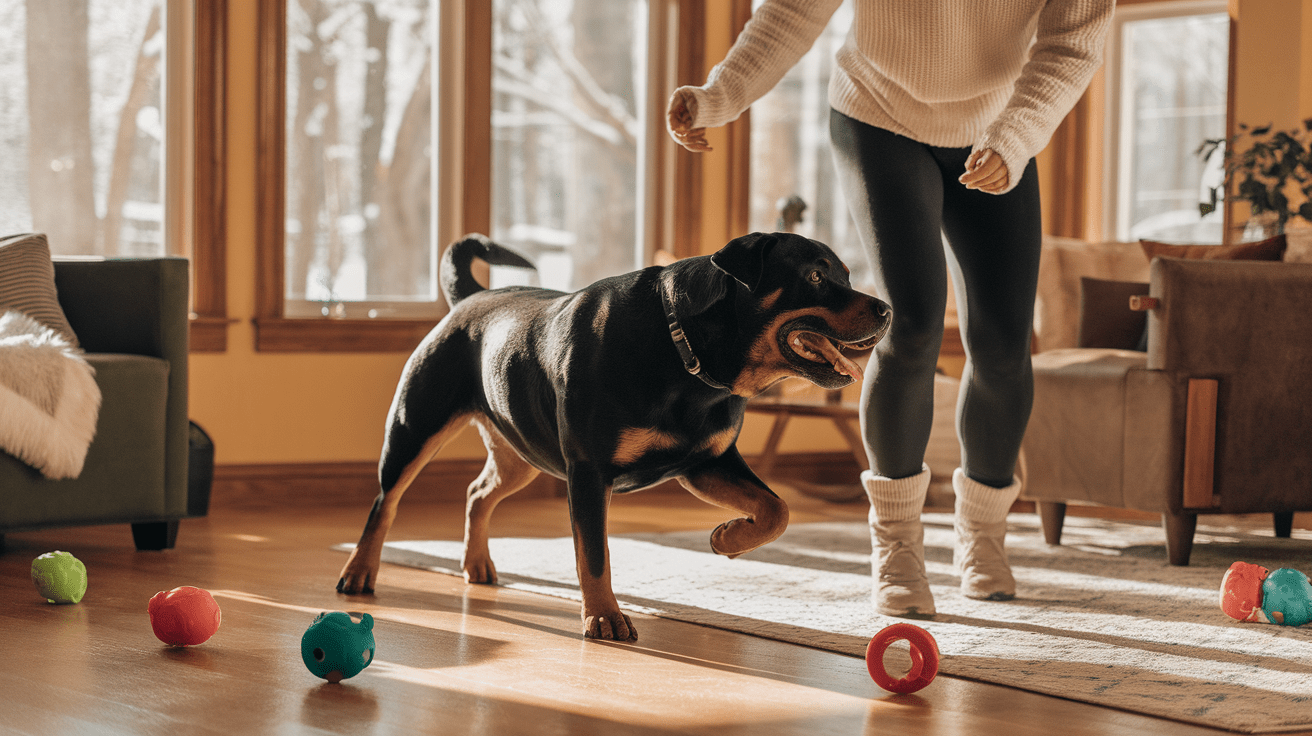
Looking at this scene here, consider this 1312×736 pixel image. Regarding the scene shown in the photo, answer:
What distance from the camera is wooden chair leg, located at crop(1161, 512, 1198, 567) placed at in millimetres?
3033

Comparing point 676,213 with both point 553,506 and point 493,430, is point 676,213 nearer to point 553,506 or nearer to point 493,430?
point 553,506

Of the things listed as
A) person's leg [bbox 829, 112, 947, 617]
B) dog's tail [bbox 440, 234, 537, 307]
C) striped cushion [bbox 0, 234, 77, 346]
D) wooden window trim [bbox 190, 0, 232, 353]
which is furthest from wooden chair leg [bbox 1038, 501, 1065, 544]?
wooden window trim [bbox 190, 0, 232, 353]

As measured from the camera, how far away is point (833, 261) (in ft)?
6.36

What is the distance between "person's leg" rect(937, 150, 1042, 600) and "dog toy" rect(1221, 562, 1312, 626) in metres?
0.38

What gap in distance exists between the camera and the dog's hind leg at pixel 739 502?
2039 mm

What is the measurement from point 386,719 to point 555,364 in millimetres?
671

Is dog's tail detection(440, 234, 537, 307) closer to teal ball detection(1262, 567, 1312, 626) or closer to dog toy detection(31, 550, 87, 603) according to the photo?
dog toy detection(31, 550, 87, 603)

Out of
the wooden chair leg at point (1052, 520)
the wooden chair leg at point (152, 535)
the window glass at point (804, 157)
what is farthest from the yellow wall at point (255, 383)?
the wooden chair leg at point (1052, 520)

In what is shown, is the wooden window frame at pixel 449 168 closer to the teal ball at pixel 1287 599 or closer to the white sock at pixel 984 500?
the white sock at pixel 984 500

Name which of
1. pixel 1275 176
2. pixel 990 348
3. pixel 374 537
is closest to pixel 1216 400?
pixel 990 348

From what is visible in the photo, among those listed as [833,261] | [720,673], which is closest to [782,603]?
[720,673]

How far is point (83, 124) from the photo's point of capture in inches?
160

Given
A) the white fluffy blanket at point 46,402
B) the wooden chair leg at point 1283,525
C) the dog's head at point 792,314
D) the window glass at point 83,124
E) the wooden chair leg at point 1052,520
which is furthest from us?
the window glass at point 83,124

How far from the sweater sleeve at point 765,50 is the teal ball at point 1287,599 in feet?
3.91
